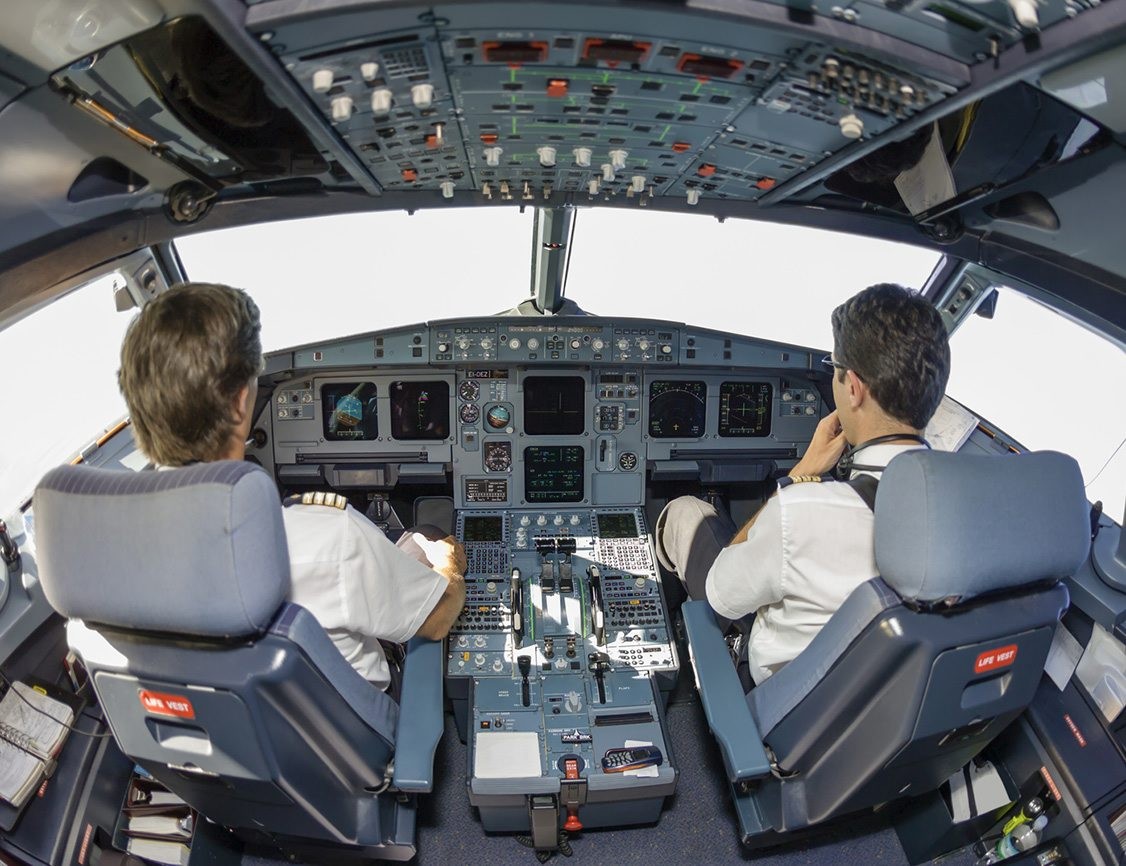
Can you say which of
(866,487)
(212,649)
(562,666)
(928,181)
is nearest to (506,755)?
(562,666)

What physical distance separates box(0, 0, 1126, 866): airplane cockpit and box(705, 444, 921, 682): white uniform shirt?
12 centimetres

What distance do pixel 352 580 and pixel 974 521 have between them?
130 cm

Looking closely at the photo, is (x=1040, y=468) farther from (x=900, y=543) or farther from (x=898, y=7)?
(x=898, y=7)

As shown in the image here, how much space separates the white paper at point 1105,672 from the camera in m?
2.17

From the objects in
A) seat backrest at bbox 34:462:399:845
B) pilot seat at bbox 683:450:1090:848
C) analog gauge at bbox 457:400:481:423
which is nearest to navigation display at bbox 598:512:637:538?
analog gauge at bbox 457:400:481:423

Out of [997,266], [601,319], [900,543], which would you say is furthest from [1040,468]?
[601,319]

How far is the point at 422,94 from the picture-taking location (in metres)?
1.54

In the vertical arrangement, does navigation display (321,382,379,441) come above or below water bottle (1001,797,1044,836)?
above

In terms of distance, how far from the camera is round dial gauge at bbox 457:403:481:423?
3662 mm

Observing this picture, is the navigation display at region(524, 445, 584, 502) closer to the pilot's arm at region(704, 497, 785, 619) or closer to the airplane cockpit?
the airplane cockpit

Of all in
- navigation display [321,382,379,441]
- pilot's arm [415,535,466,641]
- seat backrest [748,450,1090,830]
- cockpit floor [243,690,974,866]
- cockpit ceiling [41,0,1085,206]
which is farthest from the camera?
navigation display [321,382,379,441]

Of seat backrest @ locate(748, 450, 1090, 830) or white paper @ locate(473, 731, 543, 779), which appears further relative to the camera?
white paper @ locate(473, 731, 543, 779)

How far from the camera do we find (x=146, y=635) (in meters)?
1.44

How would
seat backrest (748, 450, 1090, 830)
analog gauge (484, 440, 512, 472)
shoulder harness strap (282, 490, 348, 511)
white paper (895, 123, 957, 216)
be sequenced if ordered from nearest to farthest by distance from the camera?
seat backrest (748, 450, 1090, 830), shoulder harness strap (282, 490, 348, 511), white paper (895, 123, 957, 216), analog gauge (484, 440, 512, 472)
